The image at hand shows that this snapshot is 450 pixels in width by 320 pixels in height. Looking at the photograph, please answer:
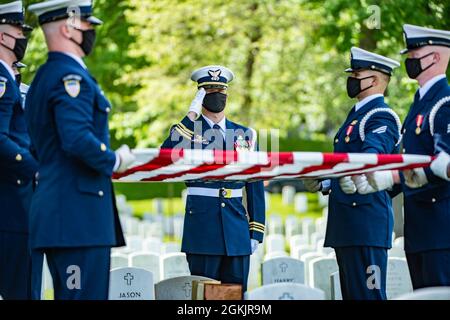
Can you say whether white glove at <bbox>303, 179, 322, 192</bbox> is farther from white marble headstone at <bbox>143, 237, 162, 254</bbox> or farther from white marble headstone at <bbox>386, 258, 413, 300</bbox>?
white marble headstone at <bbox>143, 237, 162, 254</bbox>

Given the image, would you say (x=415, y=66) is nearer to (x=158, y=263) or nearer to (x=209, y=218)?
(x=209, y=218)

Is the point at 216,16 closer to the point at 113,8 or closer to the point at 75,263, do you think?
the point at 113,8

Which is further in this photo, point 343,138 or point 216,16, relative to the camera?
point 216,16

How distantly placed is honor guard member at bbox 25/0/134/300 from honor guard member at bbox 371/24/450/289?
6.67 feet

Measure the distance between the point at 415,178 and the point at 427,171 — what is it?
13 cm

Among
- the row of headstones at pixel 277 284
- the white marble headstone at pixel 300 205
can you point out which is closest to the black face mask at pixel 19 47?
the row of headstones at pixel 277 284

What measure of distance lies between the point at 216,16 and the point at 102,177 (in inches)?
698

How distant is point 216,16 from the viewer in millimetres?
23734

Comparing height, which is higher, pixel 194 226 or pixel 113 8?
pixel 113 8
